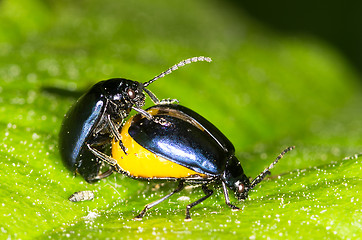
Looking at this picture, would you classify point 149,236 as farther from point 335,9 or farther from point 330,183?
point 335,9

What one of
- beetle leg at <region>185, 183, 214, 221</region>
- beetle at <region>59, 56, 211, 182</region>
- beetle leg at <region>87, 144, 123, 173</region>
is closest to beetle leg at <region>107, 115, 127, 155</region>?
beetle at <region>59, 56, 211, 182</region>

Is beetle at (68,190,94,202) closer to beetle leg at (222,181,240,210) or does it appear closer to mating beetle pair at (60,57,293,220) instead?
mating beetle pair at (60,57,293,220)

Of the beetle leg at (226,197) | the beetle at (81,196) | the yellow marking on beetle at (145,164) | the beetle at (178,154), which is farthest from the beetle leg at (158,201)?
the beetle at (81,196)

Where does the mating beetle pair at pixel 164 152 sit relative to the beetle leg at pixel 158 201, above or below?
above

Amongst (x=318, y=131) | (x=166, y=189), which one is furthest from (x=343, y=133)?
(x=166, y=189)

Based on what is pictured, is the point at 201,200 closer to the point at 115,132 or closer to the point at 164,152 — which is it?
the point at 164,152

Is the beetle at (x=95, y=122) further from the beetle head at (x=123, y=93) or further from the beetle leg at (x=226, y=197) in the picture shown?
the beetle leg at (x=226, y=197)

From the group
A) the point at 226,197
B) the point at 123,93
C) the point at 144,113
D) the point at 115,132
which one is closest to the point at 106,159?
the point at 115,132
